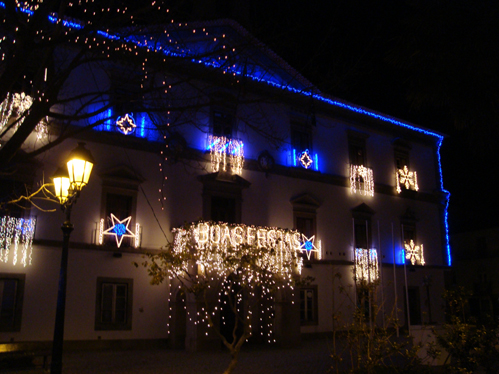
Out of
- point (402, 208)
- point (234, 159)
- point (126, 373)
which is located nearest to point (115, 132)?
point (234, 159)

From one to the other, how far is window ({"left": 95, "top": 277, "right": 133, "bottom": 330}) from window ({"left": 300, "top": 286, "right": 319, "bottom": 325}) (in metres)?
7.91

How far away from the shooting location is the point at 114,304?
57.2ft

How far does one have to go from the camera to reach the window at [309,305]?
22047mm

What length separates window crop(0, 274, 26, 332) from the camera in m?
15.4

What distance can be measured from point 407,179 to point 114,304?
57.2ft

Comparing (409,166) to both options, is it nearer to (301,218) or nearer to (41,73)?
(301,218)

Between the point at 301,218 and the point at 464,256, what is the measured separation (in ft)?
71.3

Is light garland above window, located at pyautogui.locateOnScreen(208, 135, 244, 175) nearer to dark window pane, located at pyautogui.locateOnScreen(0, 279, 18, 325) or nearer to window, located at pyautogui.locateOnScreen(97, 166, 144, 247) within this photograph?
window, located at pyautogui.locateOnScreen(97, 166, 144, 247)

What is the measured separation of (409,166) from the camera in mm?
28000

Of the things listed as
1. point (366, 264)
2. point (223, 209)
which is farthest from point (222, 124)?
point (366, 264)

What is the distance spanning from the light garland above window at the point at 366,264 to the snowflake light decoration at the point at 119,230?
1139 cm

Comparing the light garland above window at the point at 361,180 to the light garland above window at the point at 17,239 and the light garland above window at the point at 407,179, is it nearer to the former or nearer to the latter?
the light garland above window at the point at 407,179

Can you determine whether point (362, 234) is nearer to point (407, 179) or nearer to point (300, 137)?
point (407, 179)

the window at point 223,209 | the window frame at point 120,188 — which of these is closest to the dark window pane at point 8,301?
the window frame at point 120,188
